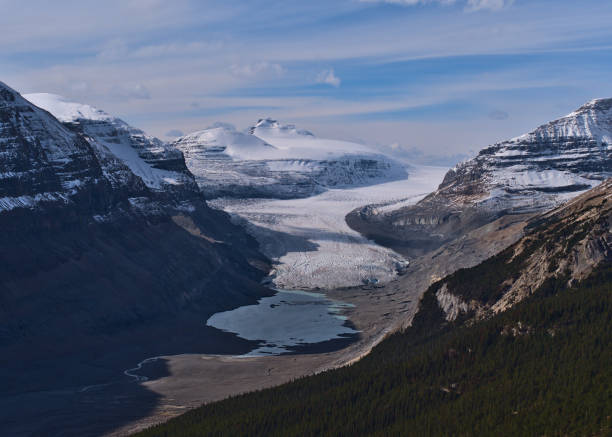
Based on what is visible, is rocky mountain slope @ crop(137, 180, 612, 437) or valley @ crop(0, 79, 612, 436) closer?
rocky mountain slope @ crop(137, 180, 612, 437)

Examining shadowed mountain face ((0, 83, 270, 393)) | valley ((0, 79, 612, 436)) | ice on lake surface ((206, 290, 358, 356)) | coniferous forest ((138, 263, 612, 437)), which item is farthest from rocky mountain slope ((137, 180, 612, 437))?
ice on lake surface ((206, 290, 358, 356))

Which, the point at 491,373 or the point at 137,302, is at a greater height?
the point at 491,373

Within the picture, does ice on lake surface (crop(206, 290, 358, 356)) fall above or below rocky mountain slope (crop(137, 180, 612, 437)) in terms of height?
below

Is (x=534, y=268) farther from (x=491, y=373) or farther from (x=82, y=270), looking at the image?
(x=82, y=270)

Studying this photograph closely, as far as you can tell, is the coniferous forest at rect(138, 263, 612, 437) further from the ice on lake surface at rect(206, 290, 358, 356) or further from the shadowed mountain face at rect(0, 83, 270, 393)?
the ice on lake surface at rect(206, 290, 358, 356)

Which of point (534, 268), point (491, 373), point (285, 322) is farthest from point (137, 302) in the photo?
point (491, 373)

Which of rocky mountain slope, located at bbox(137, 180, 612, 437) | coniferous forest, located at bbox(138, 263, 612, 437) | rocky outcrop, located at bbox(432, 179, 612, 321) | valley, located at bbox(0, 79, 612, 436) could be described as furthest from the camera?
valley, located at bbox(0, 79, 612, 436)
